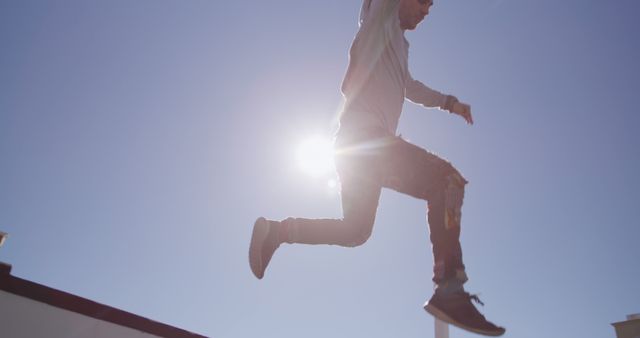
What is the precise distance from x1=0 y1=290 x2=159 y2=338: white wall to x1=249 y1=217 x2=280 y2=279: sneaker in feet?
5.28

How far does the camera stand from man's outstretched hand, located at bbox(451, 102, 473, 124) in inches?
133

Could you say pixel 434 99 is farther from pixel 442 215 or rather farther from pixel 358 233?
pixel 358 233

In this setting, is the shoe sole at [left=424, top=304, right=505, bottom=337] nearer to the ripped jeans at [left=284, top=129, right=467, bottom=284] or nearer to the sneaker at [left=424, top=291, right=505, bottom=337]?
the sneaker at [left=424, top=291, right=505, bottom=337]

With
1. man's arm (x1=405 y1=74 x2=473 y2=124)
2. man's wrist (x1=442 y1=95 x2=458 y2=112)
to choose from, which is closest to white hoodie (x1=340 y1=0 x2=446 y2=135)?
man's arm (x1=405 y1=74 x2=473 y2=124)

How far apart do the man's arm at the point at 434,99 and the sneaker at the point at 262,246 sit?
1.64 m

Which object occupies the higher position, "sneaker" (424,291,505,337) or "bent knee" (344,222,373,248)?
"bent knee" (344,222,373,248)

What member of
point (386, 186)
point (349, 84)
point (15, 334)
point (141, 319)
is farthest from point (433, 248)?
point (15, 334)

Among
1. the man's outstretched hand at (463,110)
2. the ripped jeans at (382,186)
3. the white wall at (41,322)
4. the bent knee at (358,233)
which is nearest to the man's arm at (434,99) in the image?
the man's outstretched hand at (463,110)

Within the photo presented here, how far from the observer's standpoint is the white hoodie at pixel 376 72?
2941 mm

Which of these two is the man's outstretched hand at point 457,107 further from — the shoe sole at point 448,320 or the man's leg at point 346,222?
the shoe sole at point 448,320

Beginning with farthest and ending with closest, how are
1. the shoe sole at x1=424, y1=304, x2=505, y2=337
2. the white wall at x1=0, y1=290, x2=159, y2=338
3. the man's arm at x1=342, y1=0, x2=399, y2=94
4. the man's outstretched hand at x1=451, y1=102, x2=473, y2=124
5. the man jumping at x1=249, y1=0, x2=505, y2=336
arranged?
the man's outstretched hand at x1=451, y1=102, x2=473, y2=124 → the white wall at x1=0, y1=290, x2=159, y2=338 → the man's arm at x1=342, y1=0, x2=399, y2=94 → the man jumping at x1=249, y1=0, x2=505, y2=336 → the shoe sole at x1=424, y1=304, x2=505, y2=337

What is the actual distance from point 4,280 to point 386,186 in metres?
3.12

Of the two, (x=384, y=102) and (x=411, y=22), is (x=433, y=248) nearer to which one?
(x=384, y=102)

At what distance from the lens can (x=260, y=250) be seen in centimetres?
292
